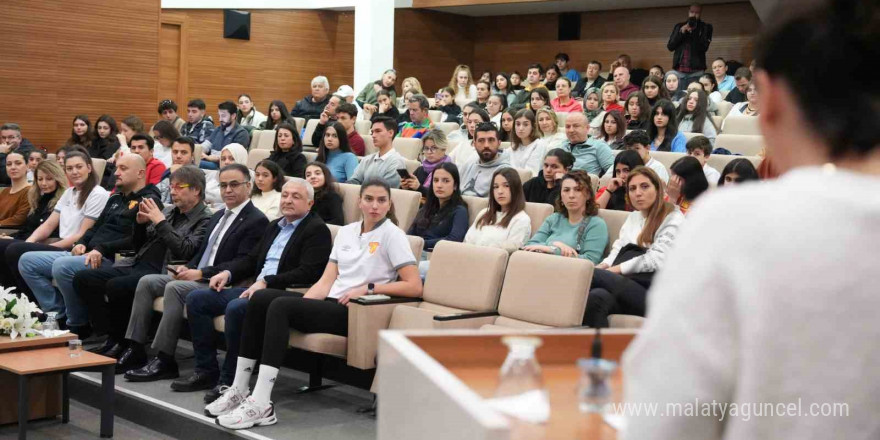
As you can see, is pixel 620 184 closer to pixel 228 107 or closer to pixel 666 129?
pixel 666 129

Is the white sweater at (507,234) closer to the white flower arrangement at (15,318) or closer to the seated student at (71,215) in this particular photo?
the white flower arrangement at (15,318)

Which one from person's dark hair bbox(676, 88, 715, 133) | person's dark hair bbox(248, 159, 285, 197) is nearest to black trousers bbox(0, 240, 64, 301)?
person's dark hair bbox(248, 159, 285, 197)

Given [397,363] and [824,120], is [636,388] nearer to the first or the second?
[824,120]

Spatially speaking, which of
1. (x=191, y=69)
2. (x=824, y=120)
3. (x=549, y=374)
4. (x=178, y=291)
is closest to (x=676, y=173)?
(x=178, y=291)

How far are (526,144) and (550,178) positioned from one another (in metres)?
1.01

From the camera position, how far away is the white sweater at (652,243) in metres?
3.67

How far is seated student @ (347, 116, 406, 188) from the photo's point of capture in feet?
17.7

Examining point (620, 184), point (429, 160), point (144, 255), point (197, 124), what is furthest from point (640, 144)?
point (197, 124)

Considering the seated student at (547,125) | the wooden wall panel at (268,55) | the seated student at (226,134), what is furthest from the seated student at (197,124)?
the seated student at (547,125)

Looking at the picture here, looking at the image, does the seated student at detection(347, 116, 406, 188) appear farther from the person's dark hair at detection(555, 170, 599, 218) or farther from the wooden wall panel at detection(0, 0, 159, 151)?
the wooden wall panel at detection(0, 0, 159, 151)

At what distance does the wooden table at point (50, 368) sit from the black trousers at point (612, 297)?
189 centimetres

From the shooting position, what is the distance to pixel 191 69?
11.0 m

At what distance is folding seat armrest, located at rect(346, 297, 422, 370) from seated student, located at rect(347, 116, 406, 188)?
1867 millimetres

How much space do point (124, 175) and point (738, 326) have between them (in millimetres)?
4761
